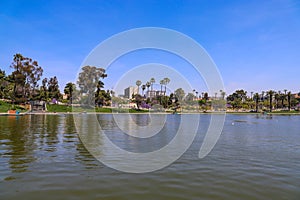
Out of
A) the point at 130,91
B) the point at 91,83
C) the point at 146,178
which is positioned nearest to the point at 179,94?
the point at 130,91

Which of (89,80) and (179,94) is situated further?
(179,94)

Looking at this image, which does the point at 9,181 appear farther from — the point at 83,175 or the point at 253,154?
the point at 253,154

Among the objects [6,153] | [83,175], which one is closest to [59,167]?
[83,175]

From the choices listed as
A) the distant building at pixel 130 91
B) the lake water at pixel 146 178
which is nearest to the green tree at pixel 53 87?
the distant building at pixel 130 91

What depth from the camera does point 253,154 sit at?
589 inches

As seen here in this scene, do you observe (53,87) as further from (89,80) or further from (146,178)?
(146,178)

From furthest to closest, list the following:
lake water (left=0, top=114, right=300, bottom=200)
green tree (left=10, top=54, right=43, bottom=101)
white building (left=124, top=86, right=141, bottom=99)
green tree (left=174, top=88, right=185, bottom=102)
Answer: green tree (left=174, top=88, right=185, bottom=102), white building (left=124, top=86, right=141, bottom=99), green tree (left=10, top=54, right=43, bottom=101), lake water (left=0, top=114, right=300, bottom=200)

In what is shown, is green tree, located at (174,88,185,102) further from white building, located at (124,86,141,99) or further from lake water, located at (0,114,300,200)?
lake water, located at (0,114,300,200)

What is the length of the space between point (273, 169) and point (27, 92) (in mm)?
79534

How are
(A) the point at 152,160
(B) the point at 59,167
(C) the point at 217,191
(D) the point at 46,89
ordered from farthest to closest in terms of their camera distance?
(D) the point at 46,89
(A) the point at 152,160
(B) the point at 59,167
(C) the point at 217,191

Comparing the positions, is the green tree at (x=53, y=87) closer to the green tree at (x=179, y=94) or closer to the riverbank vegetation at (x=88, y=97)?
the riverbank vegetation at (x=88, y=97)

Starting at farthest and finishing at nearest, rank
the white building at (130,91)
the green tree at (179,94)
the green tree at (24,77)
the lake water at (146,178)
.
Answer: the green tree at (179,94) → the white building at (130,91) → the green tree at (24,77) → the lake water at (146,178)

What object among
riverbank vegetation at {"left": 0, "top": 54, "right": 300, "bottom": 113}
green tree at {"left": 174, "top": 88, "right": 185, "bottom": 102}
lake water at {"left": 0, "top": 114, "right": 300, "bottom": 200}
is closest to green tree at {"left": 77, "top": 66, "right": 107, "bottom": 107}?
riverbank vegetation at {"left": 0, "top": 54, "right": 300, "bottom": 113}

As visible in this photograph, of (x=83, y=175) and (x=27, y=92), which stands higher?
(x=27, y=92)
